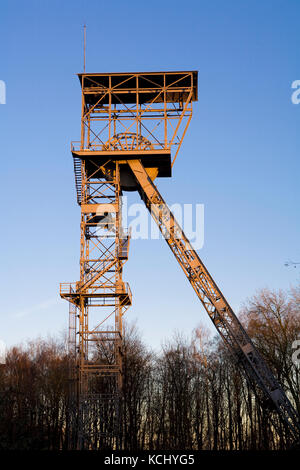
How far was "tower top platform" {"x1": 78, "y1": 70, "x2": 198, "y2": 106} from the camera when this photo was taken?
3856cm

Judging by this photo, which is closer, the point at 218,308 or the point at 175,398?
the point at 218,308

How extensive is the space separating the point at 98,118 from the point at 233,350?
1757 cm

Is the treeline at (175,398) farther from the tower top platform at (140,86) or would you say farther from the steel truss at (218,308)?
the tower top platform at (140,86)

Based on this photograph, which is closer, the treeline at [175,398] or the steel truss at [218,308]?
the steel truss at [218,308]

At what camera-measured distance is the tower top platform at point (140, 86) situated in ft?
127

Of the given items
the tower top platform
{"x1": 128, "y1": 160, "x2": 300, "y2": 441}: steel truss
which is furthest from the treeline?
the tower top platform

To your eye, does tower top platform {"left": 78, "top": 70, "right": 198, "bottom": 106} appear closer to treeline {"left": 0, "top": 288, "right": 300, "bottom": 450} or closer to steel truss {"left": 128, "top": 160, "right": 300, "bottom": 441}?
steel truss {"left": 128, "top": 160, "right": 300, "bottom": 441}

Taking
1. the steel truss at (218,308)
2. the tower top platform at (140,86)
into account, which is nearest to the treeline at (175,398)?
the steel truss at (218,308)

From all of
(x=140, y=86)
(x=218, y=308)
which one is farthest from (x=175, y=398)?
(x=140, y=86)

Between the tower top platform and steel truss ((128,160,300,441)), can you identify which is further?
the tower top platform

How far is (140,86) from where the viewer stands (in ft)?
130

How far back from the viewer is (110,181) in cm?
3772

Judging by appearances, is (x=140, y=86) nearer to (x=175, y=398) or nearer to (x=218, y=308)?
(x=218, y=308)
